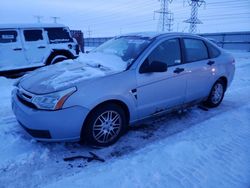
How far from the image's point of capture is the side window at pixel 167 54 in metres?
3.64

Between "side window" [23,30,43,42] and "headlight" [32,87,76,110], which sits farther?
"side window" [23,30,43,42]

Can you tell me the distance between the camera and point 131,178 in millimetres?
2672

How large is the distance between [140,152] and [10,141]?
2.02m

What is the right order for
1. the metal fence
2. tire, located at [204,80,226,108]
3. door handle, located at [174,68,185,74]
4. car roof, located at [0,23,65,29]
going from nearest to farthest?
1. door handle, located at [174,68,185,74]
2. tire, located at [204,80,226,108]
3. car roof, located at [0,23,65,29]
4. the metal fence

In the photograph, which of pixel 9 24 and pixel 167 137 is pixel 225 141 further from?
pixel 9 24

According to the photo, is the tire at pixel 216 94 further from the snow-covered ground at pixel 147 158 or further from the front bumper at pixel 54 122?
the front bumper at pixel 54 122

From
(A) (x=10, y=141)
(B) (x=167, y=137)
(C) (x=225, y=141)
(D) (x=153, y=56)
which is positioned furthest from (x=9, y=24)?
(C) (x=225, y=141)

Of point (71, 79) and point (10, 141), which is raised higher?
point (71, 79)

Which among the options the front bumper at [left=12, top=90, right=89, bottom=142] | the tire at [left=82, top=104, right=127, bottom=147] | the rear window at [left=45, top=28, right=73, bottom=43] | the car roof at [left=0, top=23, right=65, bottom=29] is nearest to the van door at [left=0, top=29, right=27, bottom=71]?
the car roof at [left=0, top=23, right=65, bottom=29]

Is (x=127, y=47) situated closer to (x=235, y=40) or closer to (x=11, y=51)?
(x=11, y=51)

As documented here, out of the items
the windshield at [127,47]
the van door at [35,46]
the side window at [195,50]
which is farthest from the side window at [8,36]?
the side window at [195,50]

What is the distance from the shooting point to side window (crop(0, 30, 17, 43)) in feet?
26.1

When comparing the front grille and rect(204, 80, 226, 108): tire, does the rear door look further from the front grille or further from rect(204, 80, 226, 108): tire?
the front grille

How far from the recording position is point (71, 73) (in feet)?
11.0
